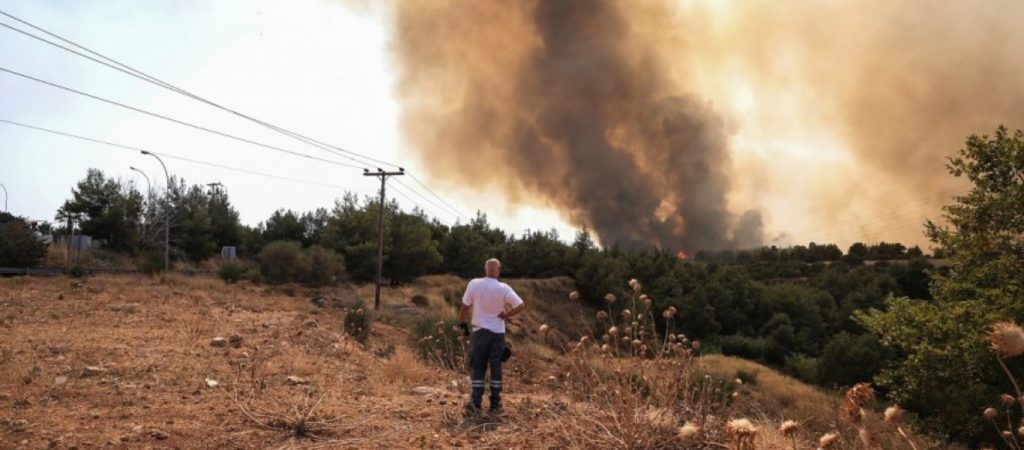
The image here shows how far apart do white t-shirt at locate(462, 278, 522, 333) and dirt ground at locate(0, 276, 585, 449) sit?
0.75 m

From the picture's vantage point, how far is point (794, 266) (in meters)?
98.8

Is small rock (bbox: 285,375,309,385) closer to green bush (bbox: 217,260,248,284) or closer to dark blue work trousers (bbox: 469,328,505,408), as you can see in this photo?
dark blue work trousers (bbox: 469,328,505,408)

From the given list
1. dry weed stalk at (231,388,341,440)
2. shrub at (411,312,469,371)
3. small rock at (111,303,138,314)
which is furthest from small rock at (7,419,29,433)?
small rock at (111,303,138,314)

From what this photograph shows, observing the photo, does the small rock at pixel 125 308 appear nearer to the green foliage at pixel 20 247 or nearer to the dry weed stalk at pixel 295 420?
the dry weed stalk at pixel 295 420

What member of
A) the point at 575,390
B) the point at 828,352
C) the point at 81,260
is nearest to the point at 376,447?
the point at 575,390

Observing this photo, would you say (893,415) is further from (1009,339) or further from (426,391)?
(426,391)

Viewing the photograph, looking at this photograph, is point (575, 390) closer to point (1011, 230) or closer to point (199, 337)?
point (199, 337)

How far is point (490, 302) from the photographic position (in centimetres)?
759

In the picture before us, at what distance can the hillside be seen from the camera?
18.1ft

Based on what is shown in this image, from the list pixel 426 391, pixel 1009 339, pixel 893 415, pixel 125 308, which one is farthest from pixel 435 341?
pixel 1009 339

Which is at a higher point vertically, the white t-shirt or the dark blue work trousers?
the white t-shirt

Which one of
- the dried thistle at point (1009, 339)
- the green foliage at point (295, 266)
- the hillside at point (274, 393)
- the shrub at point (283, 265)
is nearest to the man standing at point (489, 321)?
the hillside at point (274, 393)

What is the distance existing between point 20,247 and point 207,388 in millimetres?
31225

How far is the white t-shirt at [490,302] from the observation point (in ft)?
24.8
